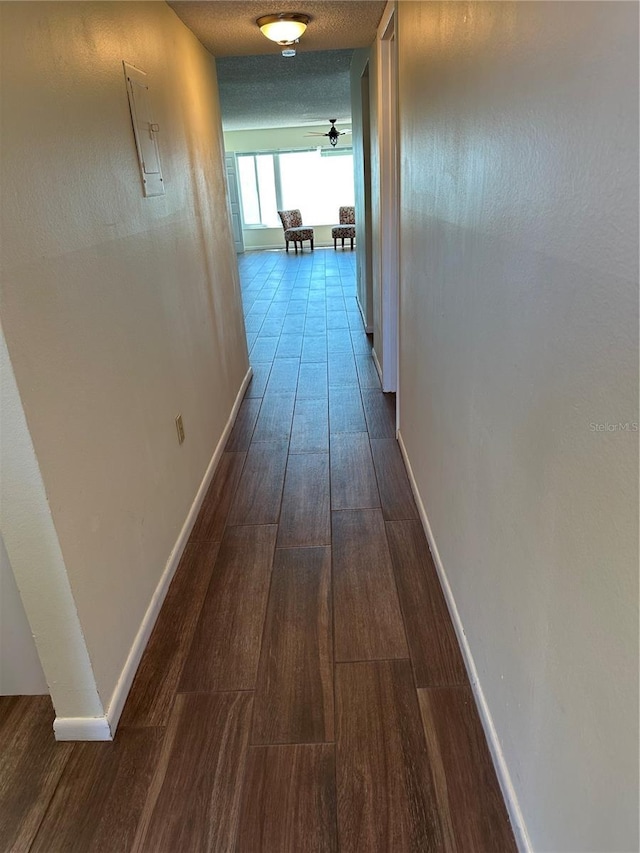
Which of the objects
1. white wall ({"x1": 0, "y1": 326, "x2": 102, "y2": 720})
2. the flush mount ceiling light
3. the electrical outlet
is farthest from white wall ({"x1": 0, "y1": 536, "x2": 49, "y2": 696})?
the flush mount ceiling light

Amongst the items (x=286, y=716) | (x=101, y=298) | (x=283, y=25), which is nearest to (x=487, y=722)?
(x=286, y=716)

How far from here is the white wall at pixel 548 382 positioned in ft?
2.40

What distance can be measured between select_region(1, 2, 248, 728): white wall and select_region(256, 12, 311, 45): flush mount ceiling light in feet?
1.36

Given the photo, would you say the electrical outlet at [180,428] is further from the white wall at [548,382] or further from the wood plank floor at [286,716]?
the white wall at [548,382]

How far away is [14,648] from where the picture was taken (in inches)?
63.5

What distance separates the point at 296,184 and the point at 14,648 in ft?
38.2

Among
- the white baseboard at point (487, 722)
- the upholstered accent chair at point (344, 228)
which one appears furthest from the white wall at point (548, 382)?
the upholstered accent chair at point (344, 228)

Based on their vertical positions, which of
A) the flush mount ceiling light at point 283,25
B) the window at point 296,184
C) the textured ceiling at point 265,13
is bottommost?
the window at point 296,184

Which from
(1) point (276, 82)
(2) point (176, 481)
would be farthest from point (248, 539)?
(1) point (276, 82)

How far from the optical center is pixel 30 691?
5.49 ft

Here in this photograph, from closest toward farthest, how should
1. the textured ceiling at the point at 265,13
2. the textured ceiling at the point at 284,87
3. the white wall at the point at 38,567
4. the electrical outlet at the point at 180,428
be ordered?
the white wall at the point at 38,567, the electrical outlet at the point at 180,428, the textured ceiling at the point at 265,13, the textured ceiling at the point at 284,87

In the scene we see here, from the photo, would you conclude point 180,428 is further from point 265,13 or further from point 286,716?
point 265,13

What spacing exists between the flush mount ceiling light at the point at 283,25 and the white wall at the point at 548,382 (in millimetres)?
1298

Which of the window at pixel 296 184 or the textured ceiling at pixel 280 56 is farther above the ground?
the textured ceiling at pixel 280 56
